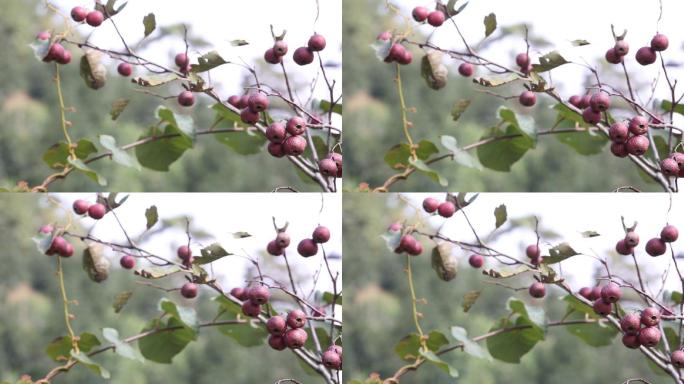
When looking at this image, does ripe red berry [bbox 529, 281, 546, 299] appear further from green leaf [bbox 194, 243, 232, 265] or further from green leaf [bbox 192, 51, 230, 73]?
green leaf [bbox 192, 51, 230, 73]

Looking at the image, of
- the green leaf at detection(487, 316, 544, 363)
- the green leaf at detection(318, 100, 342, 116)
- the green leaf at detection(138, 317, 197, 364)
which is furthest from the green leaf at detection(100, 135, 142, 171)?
the green leaf at detection(487, 316, 544, 363)

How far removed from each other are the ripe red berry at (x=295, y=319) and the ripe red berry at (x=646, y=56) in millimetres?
1222

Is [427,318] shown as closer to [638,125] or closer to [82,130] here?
[638,125]

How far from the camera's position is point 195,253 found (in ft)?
10.9

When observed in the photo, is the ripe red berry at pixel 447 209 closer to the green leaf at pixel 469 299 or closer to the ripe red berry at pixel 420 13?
the green leaf at pixel 469 299

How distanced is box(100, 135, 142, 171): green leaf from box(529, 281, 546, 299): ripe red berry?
1.19 meters

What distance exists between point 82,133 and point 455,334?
1.24 m

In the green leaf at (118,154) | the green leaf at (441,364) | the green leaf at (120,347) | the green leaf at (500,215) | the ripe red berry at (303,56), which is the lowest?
the green leaf at (120,347)

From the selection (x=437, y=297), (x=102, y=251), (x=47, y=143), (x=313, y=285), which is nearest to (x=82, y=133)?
(x=47, y=143)

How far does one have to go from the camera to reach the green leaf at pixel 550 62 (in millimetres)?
3332

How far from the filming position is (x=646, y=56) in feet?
10.9

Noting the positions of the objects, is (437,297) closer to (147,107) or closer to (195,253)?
(195,253)

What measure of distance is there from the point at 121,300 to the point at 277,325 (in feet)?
1.53

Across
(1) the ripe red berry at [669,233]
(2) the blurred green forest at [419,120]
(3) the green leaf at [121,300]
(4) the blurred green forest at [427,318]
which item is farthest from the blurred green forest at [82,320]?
(1) the ripe red berry at [669,233]
